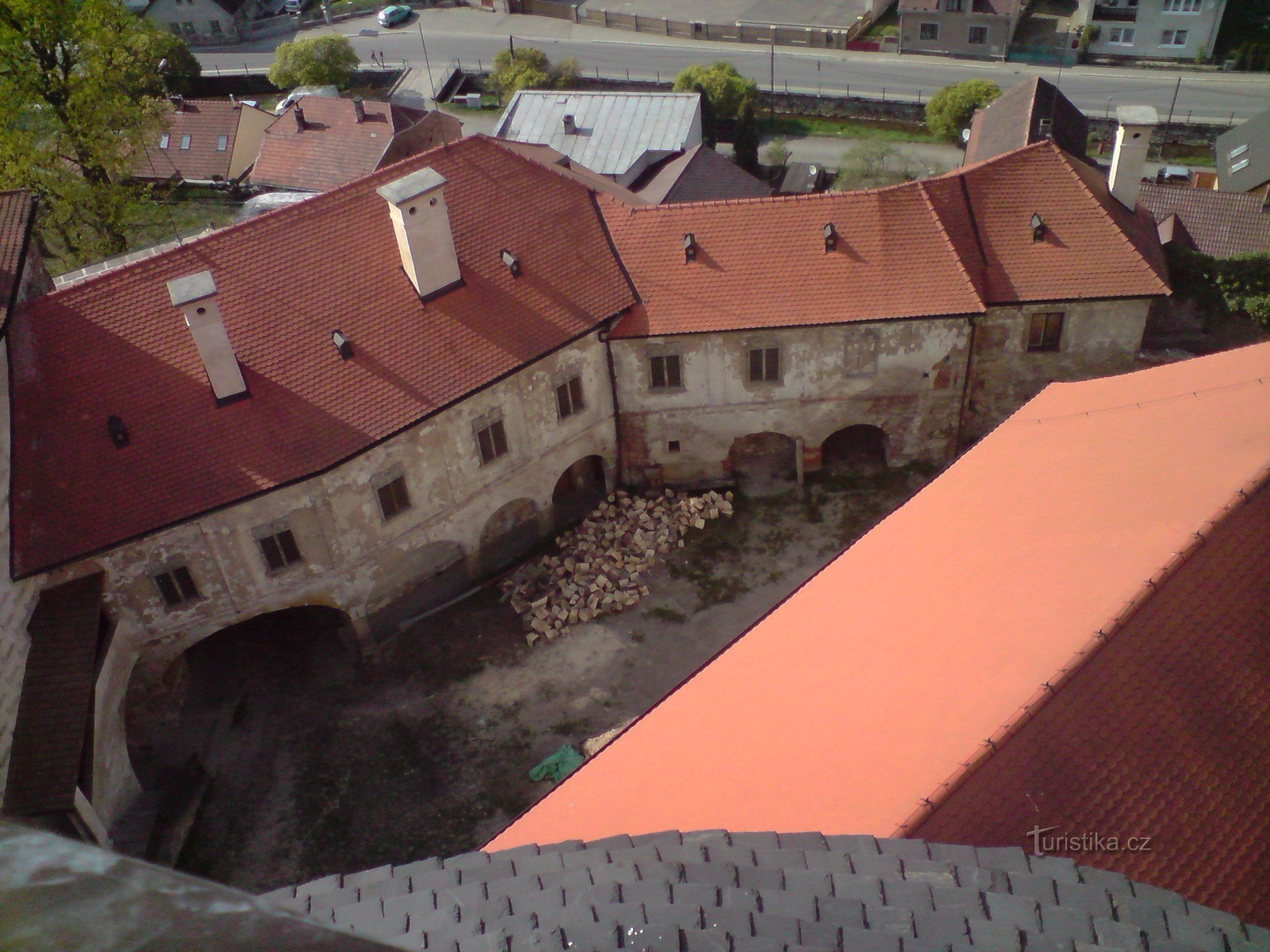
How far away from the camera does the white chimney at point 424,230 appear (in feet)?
84.6

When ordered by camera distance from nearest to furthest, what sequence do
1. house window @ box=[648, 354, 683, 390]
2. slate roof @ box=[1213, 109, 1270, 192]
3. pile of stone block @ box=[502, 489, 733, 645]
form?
pile of stone block @ box=[502, 489, 733, 645] → house window @ box=[648, 354, 683, 390] → slate roof @ box=[1213, 109, 1270, 192]

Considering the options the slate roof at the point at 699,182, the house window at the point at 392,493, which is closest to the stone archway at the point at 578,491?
the house window at the point at 392,493

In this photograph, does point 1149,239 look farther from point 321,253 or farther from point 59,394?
point 59,394

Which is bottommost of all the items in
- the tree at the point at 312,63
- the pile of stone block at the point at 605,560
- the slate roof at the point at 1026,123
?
the pile of stone block at the point at 605,560

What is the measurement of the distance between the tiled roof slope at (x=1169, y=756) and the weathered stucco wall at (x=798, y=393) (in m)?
16.2

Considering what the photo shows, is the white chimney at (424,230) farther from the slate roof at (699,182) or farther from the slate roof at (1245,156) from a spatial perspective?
the slate roof at (1245,156)

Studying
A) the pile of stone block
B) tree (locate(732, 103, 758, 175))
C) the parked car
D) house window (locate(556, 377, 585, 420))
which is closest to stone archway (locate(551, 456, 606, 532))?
the pile of stone block

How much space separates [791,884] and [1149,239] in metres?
27.4

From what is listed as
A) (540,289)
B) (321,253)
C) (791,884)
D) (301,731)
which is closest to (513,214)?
(540,289)

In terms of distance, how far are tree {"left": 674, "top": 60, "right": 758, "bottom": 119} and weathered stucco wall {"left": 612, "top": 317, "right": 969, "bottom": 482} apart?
27418 mm

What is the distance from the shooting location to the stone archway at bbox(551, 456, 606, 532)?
32.0m

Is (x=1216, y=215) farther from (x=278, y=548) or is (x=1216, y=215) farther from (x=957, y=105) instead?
(x=278, y=548)

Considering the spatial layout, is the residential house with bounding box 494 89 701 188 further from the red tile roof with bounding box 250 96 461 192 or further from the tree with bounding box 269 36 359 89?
the tree with bounding box 269 36 359 89
